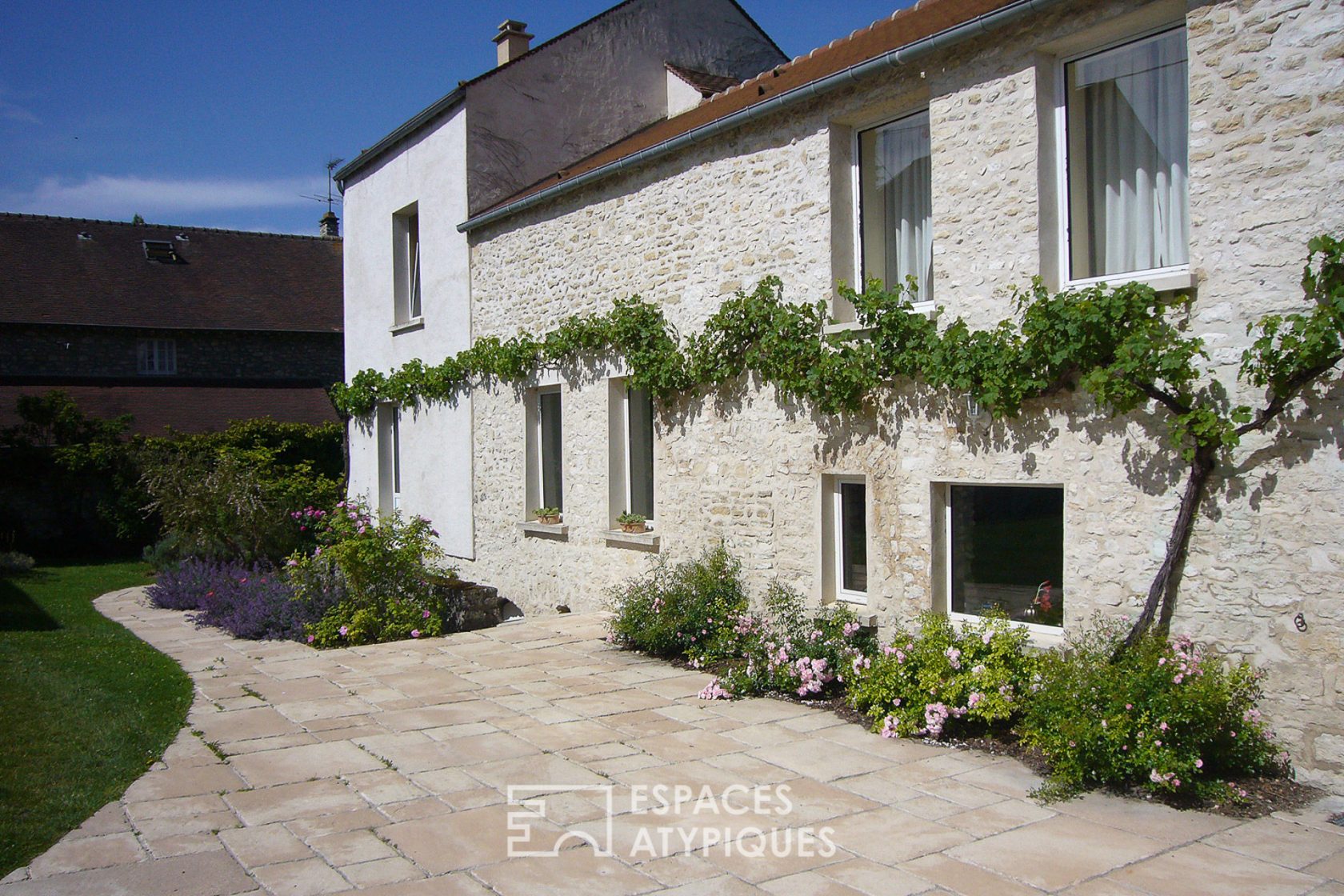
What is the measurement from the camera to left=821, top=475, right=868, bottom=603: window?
7801mm

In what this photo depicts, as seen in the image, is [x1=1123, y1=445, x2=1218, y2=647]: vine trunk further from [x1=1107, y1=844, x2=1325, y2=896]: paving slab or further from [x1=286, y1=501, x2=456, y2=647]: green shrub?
[x1=286, y1=501, x2=456, y2=647]: green shrub

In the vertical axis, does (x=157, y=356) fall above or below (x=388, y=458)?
above

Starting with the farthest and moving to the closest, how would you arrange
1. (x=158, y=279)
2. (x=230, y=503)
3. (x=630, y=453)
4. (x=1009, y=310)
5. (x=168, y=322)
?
(x=158, y=279) → (x=168, y=322) → (x=230, y=503) → (x=630, y=453) → (x=1009, y=310)

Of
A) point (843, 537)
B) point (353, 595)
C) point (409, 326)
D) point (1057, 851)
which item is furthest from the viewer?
point (409, 326)

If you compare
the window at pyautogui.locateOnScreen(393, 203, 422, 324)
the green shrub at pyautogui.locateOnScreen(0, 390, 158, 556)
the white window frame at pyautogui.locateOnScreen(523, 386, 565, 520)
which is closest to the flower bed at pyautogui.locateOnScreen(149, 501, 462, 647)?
the white window frame at pyautogui.locateOnScreen(523, 386, 565, 520)

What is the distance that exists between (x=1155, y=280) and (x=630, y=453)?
5890mm

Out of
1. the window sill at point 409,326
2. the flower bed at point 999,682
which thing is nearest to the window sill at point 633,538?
the flower bed at point 999,682

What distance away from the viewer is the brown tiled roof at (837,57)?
722 centimetres

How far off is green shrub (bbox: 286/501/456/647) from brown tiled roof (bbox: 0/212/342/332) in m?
18.2

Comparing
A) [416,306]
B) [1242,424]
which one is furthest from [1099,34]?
[416,306]

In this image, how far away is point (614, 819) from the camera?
A: 488 centimetres

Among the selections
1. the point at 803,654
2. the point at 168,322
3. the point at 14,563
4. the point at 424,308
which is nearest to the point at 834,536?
the point at 803,654

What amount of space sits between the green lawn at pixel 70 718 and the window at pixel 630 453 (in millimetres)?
4324

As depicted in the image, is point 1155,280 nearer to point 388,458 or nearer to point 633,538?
point 633,538
